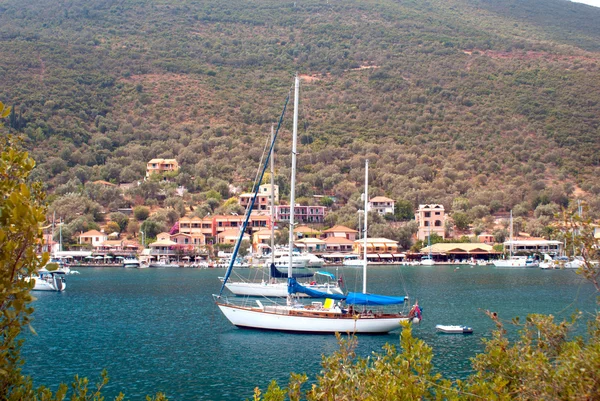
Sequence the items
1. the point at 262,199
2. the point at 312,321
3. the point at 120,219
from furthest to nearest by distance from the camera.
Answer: the point at 262,199 < the point at 120,219 < the point at 312,321

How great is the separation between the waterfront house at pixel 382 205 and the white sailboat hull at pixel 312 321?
209 ft

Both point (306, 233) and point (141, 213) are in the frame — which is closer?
point (306, 233)

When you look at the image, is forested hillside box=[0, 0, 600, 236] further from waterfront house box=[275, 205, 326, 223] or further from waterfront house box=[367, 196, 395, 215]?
waterfront house box=[367, 196, 395, 215]

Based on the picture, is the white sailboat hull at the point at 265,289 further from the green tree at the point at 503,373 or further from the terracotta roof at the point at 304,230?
the terracotta roof at the point at 304,230

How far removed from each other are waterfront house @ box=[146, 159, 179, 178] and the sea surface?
54361 millimetres

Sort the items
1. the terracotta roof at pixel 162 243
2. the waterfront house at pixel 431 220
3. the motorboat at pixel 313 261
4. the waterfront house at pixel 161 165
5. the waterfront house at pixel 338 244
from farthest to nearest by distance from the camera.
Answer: the waterfront house at pixel 161 165, the waterfront house at pixel 431 220, the waterfront house at pixel 338 244, the terracotta roof at pixel 162 243, the motorboat at pixel 313 261

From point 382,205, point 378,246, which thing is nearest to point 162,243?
point 378,246

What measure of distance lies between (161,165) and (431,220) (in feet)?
146

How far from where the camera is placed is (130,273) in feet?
224

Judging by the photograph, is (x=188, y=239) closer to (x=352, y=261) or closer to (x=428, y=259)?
(x=352, y=261)

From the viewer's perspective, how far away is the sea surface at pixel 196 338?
2111 cm

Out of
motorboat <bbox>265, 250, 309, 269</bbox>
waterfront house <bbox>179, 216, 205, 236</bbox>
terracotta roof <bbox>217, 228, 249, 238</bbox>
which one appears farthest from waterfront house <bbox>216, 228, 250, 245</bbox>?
motorboat <bbox>265, 250, 309, 269</bbox>

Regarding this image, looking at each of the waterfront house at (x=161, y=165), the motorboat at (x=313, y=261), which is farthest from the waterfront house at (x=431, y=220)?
the waterfront house at (x=161, y=165)

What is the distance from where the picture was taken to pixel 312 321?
2711 centimetres
